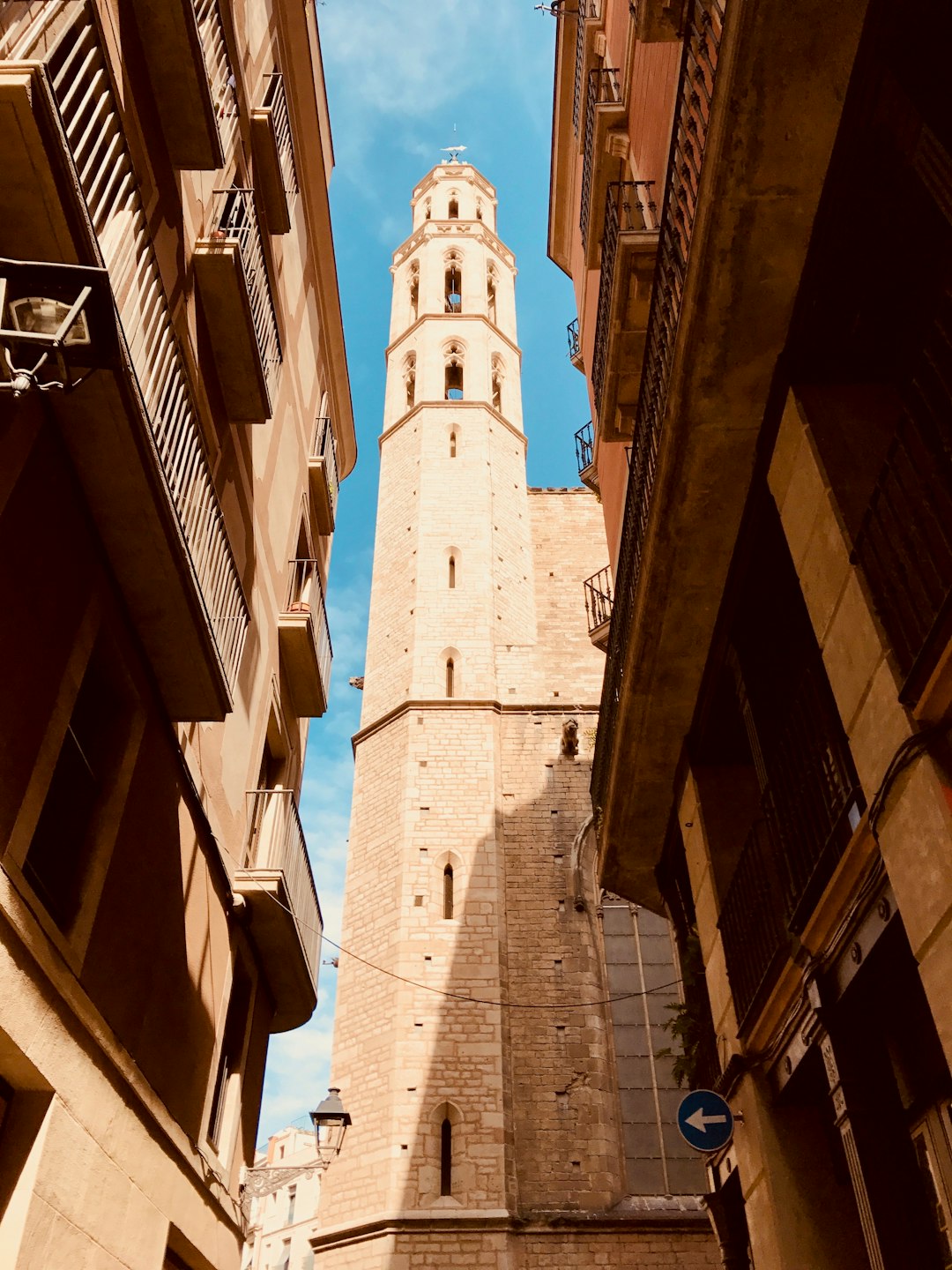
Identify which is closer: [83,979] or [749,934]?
[83,979]

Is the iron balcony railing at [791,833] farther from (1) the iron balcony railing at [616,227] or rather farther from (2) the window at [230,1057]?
(1) the iron balcony railing at [616,227]

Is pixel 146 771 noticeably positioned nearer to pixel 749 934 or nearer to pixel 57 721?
pixel 57 721

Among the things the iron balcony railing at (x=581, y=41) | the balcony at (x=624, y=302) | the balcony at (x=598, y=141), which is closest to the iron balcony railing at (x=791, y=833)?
the balcony at (x=624, y=302)

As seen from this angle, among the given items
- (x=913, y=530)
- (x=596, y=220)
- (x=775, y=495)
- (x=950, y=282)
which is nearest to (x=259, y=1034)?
(x=775, y=495)

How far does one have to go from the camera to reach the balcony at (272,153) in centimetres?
821

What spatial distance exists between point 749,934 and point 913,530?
321cm

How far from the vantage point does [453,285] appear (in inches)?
1278

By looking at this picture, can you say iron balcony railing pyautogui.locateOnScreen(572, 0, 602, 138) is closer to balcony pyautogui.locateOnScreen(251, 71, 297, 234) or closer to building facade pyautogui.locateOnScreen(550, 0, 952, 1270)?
balcony pyautogui.locateOnScreen(251, 71, 297, 234)

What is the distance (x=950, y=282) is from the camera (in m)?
4.74

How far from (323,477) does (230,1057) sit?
5674 mm

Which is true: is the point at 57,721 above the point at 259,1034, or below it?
below

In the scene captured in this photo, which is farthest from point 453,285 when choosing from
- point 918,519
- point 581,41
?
point 918,519

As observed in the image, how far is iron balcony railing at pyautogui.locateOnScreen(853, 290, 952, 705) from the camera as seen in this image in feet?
12.7

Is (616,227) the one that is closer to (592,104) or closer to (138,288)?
(592,104)
